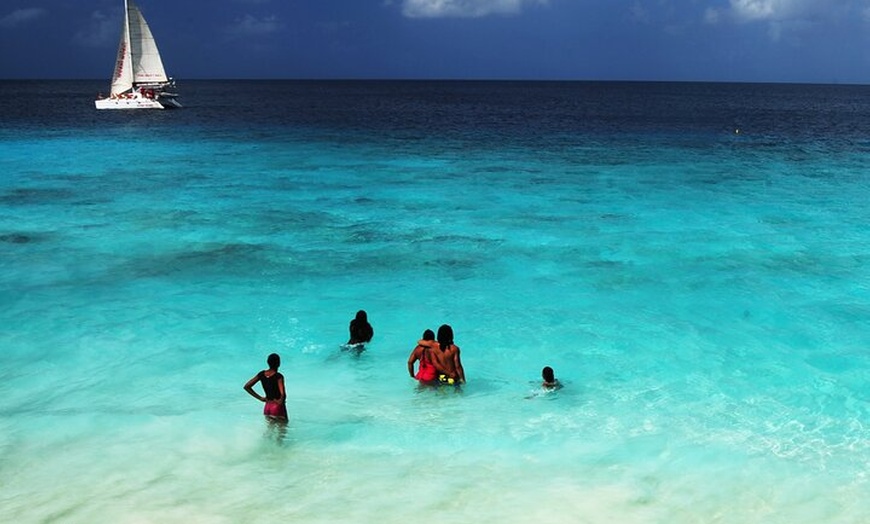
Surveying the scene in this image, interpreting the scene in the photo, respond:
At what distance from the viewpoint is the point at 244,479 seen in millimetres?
10047

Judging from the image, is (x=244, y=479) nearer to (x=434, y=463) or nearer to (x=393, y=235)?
(x=434, y=463)

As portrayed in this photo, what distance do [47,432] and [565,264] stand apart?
1315 centimetres

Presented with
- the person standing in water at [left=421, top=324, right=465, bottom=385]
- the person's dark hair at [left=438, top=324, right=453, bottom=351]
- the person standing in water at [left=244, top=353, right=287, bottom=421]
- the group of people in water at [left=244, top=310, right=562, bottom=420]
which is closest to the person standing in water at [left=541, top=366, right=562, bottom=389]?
the group of people in water at [left=244, top=310, right=562, bottom=420]

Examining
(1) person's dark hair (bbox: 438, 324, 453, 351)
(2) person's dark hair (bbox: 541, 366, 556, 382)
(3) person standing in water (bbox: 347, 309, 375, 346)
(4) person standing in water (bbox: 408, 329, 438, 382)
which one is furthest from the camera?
(3) person standing in water (bbox: 347, 309, 375, 346)

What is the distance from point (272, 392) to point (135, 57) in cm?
7848

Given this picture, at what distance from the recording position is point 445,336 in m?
11.7

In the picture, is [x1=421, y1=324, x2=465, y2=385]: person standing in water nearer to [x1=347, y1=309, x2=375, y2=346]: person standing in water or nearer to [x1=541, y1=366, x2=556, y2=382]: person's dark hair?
[x1=541, y1=366, x2=556, y2=382]: person's dark hair

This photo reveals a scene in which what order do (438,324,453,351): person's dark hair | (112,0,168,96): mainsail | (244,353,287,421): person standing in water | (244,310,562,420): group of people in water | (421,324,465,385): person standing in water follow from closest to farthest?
(244,353,287,421): person standing in water → (244,310,562,420): group of people in water → (438,324,453,351): person's dark hair → (421,324,465,385): person standing in water → (112,0,168,96): mainsail

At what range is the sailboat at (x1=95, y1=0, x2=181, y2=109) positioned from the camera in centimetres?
7938

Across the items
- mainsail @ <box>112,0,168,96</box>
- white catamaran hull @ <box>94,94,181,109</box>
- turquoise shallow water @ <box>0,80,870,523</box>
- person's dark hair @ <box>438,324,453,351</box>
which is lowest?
turquoise shallow water @ <box>0,80,870,523</box>

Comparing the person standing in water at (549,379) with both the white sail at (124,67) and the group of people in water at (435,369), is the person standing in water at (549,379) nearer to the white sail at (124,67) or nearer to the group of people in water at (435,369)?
the group of people in water at (435,369)

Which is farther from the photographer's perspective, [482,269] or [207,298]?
[482,269]

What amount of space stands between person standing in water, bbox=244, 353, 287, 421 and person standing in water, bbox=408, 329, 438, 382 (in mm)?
2098

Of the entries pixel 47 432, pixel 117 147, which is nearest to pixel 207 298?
pixel 47 432
